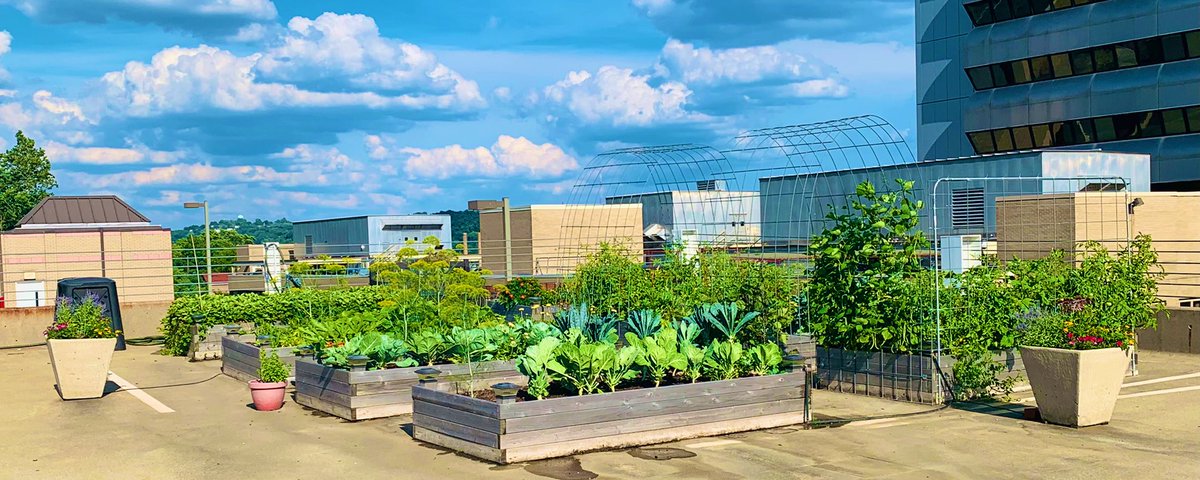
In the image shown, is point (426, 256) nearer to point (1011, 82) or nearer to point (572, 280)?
point (572, 280)

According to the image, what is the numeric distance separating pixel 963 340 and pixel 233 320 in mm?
12343

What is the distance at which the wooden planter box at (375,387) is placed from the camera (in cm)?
1159

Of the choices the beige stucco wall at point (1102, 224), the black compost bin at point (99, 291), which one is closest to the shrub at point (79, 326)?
the black compost bin at point (99, 291)

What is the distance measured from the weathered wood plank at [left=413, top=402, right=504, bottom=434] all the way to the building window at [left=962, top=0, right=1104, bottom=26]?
147ft

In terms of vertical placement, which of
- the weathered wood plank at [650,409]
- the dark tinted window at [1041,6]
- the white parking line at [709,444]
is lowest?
the white parking line at [709,444]

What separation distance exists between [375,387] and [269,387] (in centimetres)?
152

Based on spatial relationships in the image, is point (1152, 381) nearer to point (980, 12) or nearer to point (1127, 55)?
point (1127, 55)

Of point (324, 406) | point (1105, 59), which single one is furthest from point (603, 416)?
point (1105, 59)

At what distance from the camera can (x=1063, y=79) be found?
4841 centimetres

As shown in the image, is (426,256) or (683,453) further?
(426,256)

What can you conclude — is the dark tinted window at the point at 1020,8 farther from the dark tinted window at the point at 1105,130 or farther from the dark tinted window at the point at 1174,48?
the dark tinted window at the point at 1174,48

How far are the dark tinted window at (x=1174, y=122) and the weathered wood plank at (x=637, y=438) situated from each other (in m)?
40.3

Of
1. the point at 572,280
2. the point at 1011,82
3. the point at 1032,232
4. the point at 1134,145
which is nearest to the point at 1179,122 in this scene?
the point at 1134,145

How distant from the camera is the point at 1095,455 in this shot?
9359 millimetres
